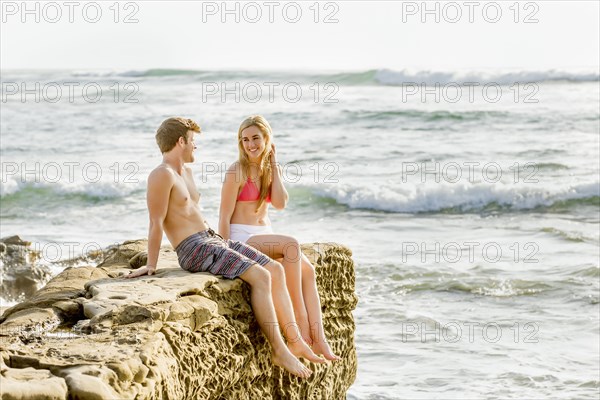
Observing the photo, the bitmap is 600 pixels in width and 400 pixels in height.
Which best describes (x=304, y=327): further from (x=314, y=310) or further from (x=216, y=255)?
(x=216, y=255)

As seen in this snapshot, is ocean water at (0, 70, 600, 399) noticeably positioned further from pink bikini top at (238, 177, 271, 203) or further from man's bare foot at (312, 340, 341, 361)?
pink bikini top at (238, 177, 271, 203)

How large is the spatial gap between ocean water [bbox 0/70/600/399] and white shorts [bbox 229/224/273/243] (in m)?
2.01

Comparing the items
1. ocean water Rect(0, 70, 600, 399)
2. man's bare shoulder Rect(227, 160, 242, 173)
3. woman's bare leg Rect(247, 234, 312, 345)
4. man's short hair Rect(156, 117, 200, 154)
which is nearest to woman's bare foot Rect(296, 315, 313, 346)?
woman's bare leg Rect(247, 234, 312, 345)

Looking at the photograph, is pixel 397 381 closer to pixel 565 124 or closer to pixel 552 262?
pixel 552 262

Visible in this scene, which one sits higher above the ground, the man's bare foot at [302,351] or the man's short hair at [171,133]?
the man's short hair at [171,133]

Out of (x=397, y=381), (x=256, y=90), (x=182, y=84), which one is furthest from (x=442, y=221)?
(x=182, y=84)

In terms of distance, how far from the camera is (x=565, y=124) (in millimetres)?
23359

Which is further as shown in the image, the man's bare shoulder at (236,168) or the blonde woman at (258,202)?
the man's bare shoulder at (236,168)

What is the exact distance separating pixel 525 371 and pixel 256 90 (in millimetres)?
23669

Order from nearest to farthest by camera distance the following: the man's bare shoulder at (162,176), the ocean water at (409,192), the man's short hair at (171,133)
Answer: the man's bare shoulder at (162,176)
the man's short hair at (171,133)
the ocean water at (409,192)

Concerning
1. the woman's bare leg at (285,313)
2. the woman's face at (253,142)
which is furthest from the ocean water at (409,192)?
the woman's face at (253,142)

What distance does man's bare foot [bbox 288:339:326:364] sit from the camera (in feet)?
17.9

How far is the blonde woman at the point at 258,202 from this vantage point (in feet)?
18.7

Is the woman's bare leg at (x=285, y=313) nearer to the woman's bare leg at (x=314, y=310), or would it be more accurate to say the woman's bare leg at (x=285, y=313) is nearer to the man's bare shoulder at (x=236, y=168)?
the woman's bare leg at (x=314, y=310)
